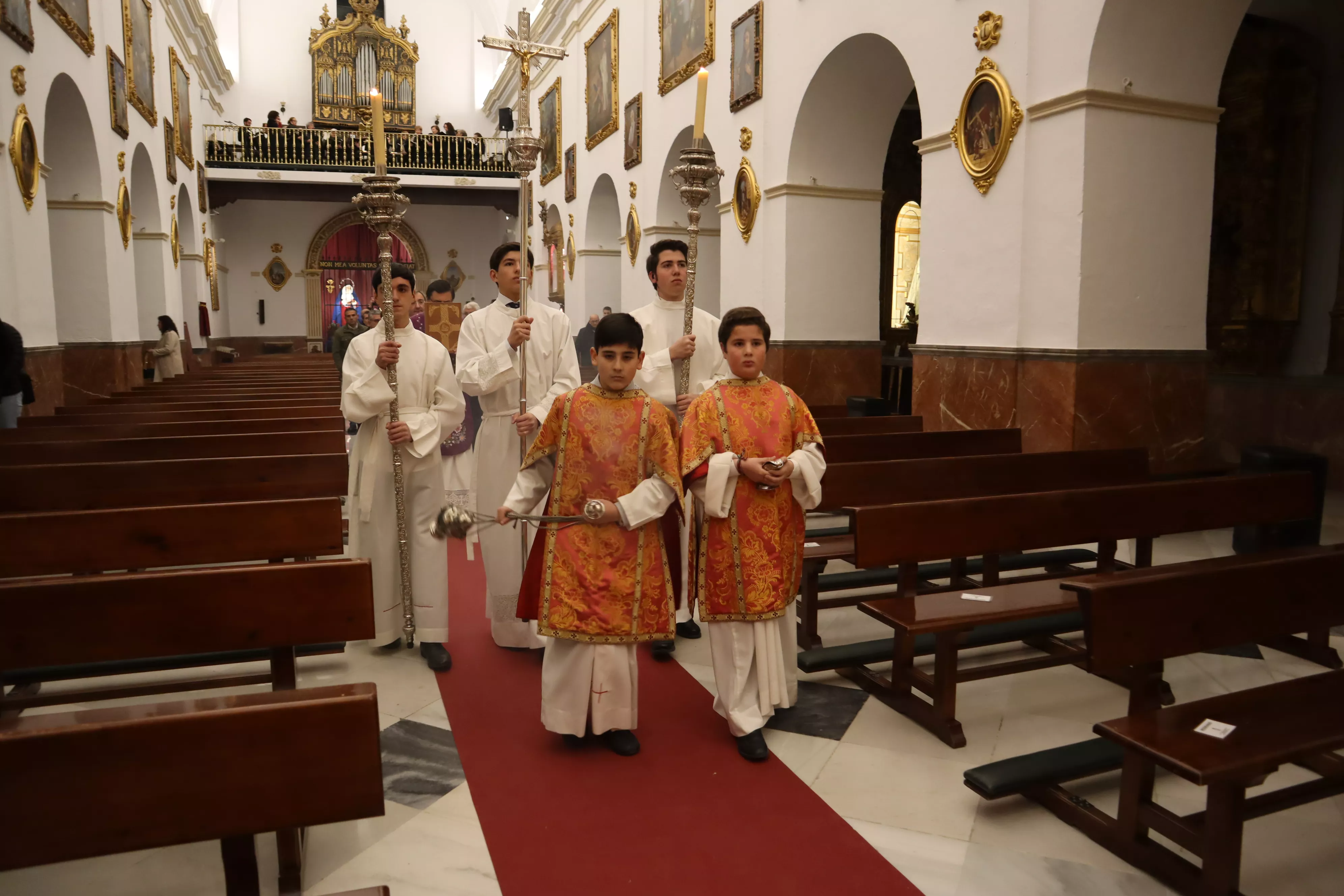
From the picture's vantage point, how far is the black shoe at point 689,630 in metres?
4.30

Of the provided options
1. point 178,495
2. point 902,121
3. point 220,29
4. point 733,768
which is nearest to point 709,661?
point 733,768

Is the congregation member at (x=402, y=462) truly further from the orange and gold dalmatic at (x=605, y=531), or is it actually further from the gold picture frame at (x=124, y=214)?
the gold picture frame at (x=124, y=214)

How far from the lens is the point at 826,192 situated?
9.02 m

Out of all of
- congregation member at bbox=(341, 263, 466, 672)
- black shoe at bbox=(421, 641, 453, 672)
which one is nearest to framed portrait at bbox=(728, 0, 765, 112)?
congregation member at bbox=(341, 263, 466, 672)

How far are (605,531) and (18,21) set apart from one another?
27.8ft

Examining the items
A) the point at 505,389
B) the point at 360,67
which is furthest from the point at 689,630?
the point at 360,67

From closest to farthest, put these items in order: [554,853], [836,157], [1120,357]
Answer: [554,853] → [1120,357] → [836,157]

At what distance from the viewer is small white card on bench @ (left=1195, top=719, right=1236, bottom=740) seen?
2082 millimetres

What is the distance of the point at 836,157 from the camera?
9.01 m

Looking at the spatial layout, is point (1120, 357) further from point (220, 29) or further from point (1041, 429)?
point (220, 29)

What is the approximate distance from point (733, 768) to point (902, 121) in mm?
11492

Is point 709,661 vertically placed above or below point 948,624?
below

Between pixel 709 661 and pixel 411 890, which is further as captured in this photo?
pixel 709 661

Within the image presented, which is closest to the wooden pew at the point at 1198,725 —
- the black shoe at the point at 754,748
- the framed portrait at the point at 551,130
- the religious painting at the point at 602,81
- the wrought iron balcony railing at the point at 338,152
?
the black shoe at the point at 754,748
